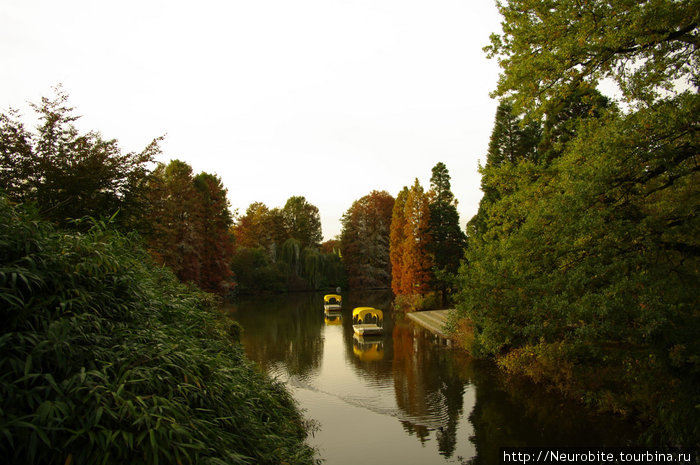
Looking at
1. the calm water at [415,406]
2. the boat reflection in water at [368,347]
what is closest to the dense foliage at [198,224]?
the calm water at [415,406]

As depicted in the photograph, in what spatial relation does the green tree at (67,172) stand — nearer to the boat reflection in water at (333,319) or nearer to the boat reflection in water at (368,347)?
the boat reflection in water at (368,347)

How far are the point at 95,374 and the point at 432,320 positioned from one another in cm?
2707

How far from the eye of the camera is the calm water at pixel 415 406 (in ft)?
33.4

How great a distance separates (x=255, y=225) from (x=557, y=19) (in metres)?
60.9

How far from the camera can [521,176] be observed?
40.8 ft

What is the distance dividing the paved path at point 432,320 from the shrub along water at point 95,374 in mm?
19948

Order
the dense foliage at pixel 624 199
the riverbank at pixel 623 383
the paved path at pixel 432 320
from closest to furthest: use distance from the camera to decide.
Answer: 1. the dense foliage at pixel 624 199
2. the riverbank at pixel 623 383
3. the paved path at pixel 432 320

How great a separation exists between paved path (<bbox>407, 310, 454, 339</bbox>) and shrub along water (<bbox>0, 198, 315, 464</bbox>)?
19.9 m

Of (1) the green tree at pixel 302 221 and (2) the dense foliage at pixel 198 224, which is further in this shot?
(1) the green tree at pixel 302 221

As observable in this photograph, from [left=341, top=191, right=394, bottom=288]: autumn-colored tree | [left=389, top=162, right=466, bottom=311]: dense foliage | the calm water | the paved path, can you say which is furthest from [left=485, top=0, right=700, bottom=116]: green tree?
[left=341, top=191, right=394, bottom=288]: autumn-colored tree

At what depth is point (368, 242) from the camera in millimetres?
62781

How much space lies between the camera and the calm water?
10188mm

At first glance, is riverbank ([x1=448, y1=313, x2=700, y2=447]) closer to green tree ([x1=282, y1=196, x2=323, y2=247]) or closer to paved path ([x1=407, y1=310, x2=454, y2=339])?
paved path ([x1=407, y1=310, x2=454, y2=339])

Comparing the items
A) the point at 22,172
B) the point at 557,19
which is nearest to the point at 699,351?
the point at 557,19
